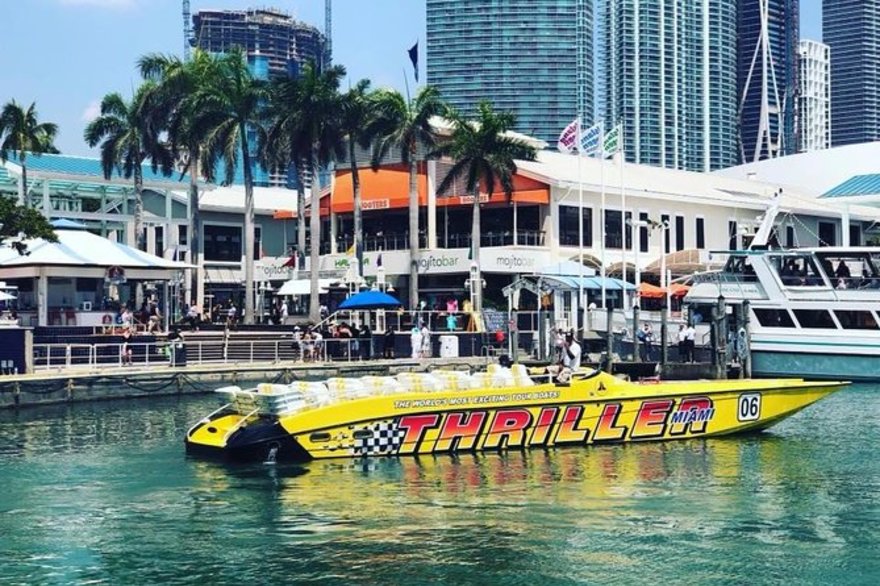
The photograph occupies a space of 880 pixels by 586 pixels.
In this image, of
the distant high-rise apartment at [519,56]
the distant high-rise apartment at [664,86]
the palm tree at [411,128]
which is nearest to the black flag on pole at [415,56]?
the palm tree at [411,128]

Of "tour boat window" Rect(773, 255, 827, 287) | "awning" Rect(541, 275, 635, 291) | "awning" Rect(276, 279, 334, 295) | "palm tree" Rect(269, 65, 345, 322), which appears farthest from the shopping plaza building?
"tour boat window" Rect(773, 255, 827, 287)

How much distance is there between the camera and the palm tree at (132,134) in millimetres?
67750

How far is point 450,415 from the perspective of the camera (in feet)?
84.2

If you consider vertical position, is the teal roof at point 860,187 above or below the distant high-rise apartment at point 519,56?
below

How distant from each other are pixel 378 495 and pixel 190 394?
71.9 feet

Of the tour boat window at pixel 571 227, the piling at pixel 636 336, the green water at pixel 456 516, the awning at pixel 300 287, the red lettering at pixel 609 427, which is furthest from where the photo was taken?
the tour boat window at pixel 571 227

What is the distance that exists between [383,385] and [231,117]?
4063 centimetres

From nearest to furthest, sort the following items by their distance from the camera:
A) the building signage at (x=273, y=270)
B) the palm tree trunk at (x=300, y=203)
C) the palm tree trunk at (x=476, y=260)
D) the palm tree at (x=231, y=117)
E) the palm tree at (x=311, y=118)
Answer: the palm tree trunk at (x=476, y=260) < the palm tree at (x=311, y=118) < the palm tree at (x=231, y=117) < the palm tree trunk at (x=300, y=203) < the building signage at (x=273, y=270)

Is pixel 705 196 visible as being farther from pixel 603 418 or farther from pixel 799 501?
pixel 799 501

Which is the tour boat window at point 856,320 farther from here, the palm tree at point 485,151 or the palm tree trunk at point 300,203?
the palm tree trunk at point 300,203

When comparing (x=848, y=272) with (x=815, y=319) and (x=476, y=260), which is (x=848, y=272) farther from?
(x=476, y=260)

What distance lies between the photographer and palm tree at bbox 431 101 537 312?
62.0m

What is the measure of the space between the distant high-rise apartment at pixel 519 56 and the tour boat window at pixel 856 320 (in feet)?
440

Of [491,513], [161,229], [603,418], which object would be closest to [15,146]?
[161,229]
